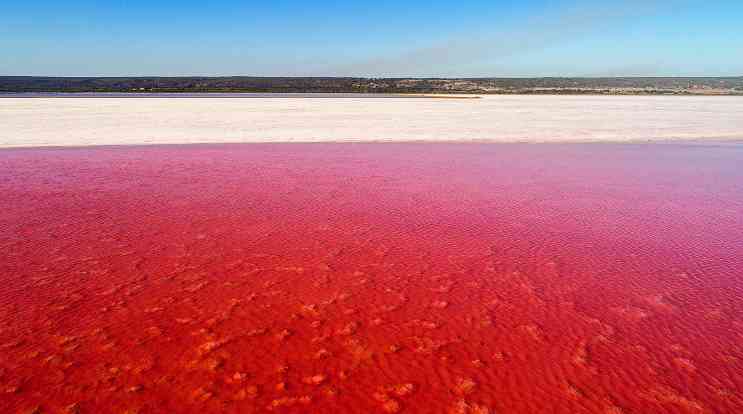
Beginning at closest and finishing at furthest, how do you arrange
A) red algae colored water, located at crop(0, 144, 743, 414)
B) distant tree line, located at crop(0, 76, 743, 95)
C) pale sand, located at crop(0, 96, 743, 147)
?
red algae colored water, located at crop(0, 144, 743, 414) → pale sand, located at crop(0, 96, 743, 147) → distant tree line, located at crop(0, 76, 743, 95)

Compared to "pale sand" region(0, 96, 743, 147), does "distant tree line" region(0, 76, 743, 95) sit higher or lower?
higher

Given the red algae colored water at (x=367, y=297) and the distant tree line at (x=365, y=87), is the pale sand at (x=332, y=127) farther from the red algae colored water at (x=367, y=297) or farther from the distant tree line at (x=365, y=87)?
the distant tree line at (x=365, y=87)

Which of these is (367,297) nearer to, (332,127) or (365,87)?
(332,127)

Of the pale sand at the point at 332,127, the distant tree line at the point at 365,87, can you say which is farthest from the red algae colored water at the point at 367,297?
the distant tree line at the point at 365,87

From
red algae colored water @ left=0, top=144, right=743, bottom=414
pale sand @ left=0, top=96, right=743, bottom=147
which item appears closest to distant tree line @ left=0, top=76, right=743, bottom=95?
pale sand @ left=0, top=96, right=743, bottom=147

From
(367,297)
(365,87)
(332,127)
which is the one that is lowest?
(367,297)

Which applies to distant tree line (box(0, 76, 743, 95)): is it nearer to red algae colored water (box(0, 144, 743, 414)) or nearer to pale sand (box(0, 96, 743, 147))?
pale sand (box(0, 96, 743, 147))

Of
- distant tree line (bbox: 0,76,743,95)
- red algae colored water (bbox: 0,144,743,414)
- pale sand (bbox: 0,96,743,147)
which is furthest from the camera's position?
distant tree line (bbox: 0,76,743,95)

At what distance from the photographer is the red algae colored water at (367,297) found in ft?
14.3

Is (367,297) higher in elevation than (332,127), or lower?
lower

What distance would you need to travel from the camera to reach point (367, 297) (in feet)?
20.0

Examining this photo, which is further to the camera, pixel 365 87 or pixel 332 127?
pixel 365 87

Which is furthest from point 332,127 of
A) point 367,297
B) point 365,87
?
point 365,87

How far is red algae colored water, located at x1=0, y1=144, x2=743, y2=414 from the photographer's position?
4367mm
